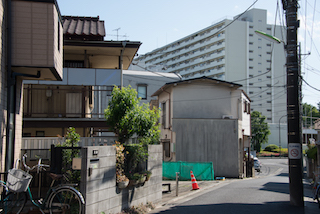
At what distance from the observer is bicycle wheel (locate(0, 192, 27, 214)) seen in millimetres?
7328

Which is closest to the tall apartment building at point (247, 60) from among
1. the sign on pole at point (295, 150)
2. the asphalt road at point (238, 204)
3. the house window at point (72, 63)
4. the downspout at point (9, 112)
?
the house window at point (72, 63)

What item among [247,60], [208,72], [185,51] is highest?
[185,51]

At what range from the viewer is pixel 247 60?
77438mm

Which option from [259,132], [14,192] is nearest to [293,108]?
[14,192]

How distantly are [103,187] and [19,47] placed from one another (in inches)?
178

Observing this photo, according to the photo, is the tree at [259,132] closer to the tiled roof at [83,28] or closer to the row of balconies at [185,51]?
the row of balconies at [185,51]

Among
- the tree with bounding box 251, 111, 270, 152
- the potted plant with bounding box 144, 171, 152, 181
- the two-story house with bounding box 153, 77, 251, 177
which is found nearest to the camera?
the potted plant with bounding box 144, 171, 152, 181

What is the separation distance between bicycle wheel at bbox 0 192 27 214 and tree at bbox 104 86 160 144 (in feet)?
15.2

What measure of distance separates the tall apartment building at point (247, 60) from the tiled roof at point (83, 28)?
5479cm

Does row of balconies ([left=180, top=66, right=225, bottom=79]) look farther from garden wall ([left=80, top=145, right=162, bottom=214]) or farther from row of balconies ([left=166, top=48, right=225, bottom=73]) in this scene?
garden wall ([left=80, top=145, right=162, bottom=214])

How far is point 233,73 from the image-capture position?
7688cm

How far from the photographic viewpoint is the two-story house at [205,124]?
24062 millimetres

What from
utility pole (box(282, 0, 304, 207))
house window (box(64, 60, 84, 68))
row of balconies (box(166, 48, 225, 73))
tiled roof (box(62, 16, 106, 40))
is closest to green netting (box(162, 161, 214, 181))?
house window (box(64, 60, 84, 68))

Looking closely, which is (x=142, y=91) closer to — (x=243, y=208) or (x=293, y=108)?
(x=293, y=108)
